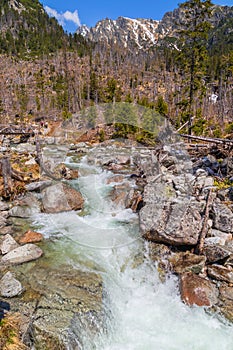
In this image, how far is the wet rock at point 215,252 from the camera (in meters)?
7.37

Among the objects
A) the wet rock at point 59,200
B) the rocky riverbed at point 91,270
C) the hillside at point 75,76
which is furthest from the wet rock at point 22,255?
the hillside at point 75,76

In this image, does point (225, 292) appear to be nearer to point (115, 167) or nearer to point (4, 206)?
point (4, 206)

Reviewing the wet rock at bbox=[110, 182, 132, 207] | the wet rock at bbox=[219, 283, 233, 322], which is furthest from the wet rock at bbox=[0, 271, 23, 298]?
the wet rock at bbox=[110, 182, 132, 207]

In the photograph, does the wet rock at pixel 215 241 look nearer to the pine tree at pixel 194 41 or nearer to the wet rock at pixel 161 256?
the wet rock at pixel 161 256

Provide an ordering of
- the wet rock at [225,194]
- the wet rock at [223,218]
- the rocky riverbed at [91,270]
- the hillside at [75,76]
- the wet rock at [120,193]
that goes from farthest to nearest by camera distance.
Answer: the hillside at [75,76], the wet rock at [120,193], the wet rock at [225,194], the wet rock at [223,218], the rocky riverbed at [91,270]

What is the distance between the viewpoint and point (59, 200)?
1125 centimetres

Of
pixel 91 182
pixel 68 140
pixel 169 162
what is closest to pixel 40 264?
pixel 91 182

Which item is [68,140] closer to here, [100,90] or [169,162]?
[169,162]

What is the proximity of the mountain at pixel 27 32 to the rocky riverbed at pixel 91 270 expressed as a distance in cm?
10067

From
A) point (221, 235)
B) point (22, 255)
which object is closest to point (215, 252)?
point (221, 235)

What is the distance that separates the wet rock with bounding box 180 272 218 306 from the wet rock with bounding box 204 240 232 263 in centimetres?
79

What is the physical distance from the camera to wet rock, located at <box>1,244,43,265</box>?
755 centimetres

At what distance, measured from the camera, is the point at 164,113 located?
1266 inches

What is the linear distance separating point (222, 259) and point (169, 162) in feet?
27.3
